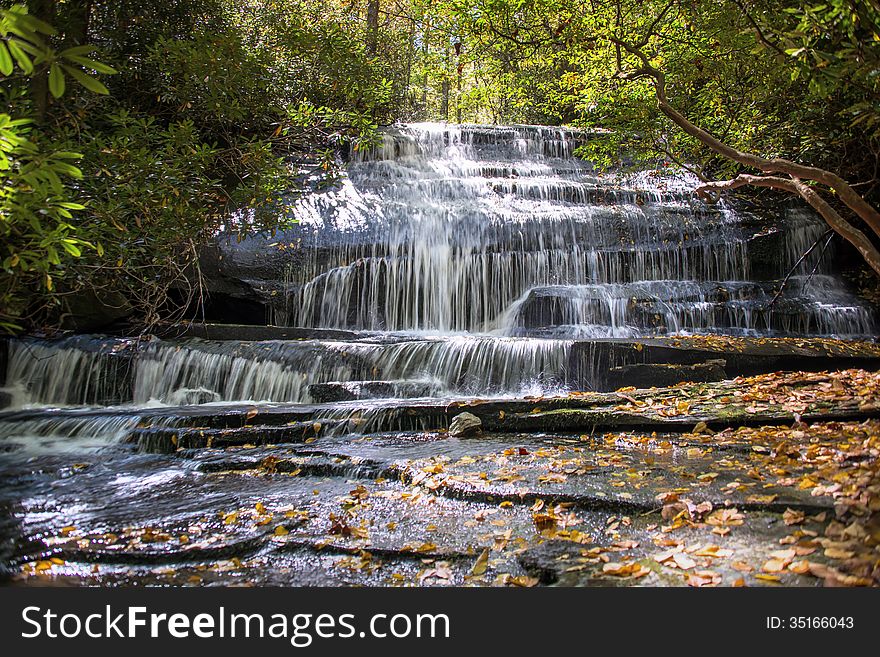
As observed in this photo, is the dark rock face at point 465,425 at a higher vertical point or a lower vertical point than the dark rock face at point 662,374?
lower

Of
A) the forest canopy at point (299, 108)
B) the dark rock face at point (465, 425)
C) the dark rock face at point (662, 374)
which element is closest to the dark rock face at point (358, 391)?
the dark rock face at point (465, 425)

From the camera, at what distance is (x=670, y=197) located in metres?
15.5

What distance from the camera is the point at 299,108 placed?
378 inches

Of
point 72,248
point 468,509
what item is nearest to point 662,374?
point 468,509

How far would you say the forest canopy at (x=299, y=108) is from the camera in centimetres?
534

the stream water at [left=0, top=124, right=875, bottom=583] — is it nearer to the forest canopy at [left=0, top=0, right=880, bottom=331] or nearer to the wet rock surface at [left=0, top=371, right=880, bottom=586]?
the wet rock surface at [left=0, top=371, right=880, bottom=586]

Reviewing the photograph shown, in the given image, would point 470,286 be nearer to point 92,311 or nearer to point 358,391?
point 358,391

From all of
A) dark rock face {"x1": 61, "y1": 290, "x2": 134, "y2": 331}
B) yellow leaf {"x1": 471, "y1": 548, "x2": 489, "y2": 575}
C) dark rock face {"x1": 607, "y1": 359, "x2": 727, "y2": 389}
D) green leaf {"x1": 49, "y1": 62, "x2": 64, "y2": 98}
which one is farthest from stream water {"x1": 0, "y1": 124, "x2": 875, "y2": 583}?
green leaf {"x1": 49, "y1": 62, "x2": 64, "y2": 98}

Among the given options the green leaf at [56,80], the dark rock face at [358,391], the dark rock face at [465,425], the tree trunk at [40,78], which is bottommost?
the dark rock face at [465,425]

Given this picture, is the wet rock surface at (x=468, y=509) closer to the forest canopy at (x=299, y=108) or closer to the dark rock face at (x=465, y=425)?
the dark rock face at (x=465, y=425)

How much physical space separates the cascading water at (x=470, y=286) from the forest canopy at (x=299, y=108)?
1220 mm

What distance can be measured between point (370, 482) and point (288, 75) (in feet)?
41.2

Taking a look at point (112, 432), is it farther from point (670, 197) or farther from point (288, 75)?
point (670, 197)

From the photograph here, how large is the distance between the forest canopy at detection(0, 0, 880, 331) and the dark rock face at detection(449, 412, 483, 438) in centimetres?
401
